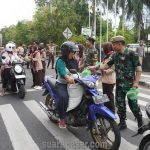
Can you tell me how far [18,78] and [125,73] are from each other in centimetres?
493

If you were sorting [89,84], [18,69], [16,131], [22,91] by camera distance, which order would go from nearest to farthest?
[89,84] < [16,131] < [22,91] < [18,69]

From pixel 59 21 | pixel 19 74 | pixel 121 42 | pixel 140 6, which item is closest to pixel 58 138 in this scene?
pixel 121 42

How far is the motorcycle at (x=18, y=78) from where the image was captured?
10469 mm

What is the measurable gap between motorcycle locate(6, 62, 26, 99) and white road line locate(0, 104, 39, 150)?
156 cm

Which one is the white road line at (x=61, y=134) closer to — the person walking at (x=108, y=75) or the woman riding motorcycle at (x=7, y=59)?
the person walking at (x=108, y=75)

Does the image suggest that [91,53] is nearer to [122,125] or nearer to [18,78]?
[122,125]

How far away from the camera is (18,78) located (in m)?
10.6

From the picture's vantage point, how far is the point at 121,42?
6230 millimetres

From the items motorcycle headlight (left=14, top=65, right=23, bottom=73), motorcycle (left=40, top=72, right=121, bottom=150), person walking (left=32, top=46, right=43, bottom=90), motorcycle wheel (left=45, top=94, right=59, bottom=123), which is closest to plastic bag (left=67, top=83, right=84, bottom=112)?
motorcycle (left=40, top=72, right=121, bottom=150)

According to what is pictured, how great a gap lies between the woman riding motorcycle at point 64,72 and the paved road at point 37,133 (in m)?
0.34

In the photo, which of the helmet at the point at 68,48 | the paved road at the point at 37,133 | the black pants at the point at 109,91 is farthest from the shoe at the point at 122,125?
the helmet at the point at 68,48

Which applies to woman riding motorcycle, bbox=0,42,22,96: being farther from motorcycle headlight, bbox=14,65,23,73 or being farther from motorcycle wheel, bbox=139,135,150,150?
motorcycle wheel, bbox=139,135,150,150

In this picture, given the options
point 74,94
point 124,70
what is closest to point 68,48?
point 74,94

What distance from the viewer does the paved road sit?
5875mm
